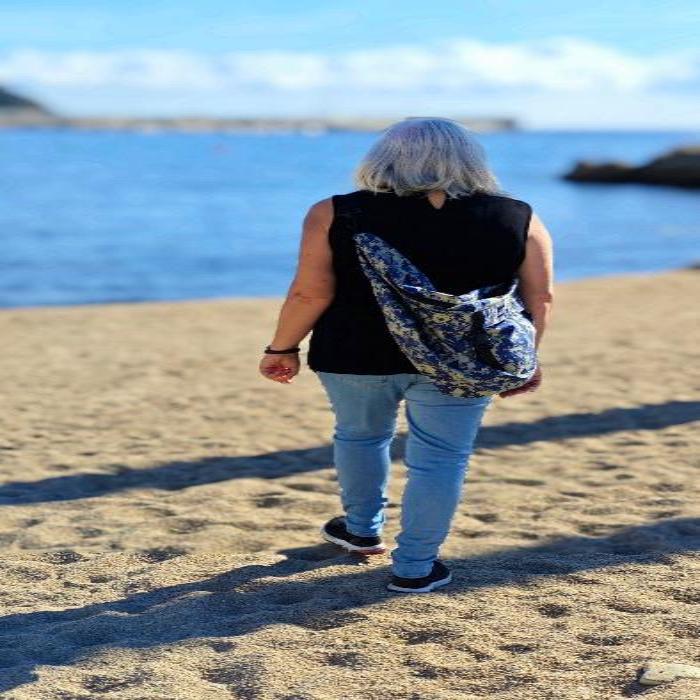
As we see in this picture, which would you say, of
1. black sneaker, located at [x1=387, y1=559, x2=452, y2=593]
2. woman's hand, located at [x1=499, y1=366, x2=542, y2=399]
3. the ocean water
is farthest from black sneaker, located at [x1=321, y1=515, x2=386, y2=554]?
the ocean water

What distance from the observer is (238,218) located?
33156 millimetres

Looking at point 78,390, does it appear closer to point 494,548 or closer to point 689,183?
point 494,548

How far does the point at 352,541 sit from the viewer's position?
4.33 meters

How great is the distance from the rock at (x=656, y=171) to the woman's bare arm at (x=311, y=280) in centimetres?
5116

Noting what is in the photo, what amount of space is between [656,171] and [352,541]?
53.0 meters

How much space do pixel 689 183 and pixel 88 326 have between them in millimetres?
45475

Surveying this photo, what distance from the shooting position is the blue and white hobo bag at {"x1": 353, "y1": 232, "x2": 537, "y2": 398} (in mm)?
3523

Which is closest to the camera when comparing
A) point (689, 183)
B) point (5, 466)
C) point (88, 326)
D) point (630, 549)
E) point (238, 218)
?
point (630, 549)

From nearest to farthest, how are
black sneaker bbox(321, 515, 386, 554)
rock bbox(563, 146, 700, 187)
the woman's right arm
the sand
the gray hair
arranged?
1. the sand
2. the gray hair
3. the woman's right arm
4. black sneaker bbox(321, 515, 386, 554)
5. rock bbox(563, 146, 700, 187)

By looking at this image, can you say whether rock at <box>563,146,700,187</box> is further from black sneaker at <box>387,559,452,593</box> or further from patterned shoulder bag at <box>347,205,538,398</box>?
patterned shoulder bag at <box>347,205,538,398</box>

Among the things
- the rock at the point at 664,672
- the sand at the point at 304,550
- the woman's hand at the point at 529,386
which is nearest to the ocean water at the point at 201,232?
the sand at the point at 304,550

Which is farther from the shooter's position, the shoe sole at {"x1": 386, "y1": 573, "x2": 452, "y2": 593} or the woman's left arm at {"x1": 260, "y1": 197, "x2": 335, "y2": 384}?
Result: the shoe sole at {"x1": 386, "y1": 573, "x2": 452, "y2": 593}

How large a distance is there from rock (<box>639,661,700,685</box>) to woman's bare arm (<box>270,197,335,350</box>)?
4.88 feet

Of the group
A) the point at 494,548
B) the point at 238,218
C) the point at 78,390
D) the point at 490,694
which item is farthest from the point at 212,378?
the point at 238,218
